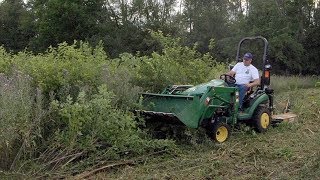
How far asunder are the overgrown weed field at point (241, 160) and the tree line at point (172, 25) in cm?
2148

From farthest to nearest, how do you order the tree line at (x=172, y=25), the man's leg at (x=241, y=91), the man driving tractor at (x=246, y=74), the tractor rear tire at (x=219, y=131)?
1. the tree line at (x=172, y=25)
2. the man driving tractor at (x=246, y=74)
3. the man's leg at (x=241, y=91)
4. the tractor rear tire at (x=219, y=131)

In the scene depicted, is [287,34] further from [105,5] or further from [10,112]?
[10,112]

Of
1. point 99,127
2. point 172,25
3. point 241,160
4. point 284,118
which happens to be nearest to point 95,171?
point 99,127

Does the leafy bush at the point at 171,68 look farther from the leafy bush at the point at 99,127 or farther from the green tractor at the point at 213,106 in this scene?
the leafy bush at the point at 99,127

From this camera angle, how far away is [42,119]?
645 cm

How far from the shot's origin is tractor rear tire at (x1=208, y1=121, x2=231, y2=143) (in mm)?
8156

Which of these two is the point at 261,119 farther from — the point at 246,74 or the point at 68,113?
the point at 68,113

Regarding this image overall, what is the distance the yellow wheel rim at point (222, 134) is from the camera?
325 inches

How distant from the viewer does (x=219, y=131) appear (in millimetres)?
8289

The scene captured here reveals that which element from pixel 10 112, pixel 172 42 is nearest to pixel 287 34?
pixel 172 42

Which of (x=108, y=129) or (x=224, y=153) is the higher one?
(x=108, y=129)

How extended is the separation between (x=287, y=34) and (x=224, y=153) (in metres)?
27.5

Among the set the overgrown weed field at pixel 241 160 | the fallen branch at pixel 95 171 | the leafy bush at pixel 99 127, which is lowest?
the overgrown weed field at pixel 241 160

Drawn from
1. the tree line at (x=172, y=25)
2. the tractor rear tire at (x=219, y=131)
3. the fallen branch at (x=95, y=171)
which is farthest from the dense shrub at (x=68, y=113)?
the tree line at (x=172, y=25)
